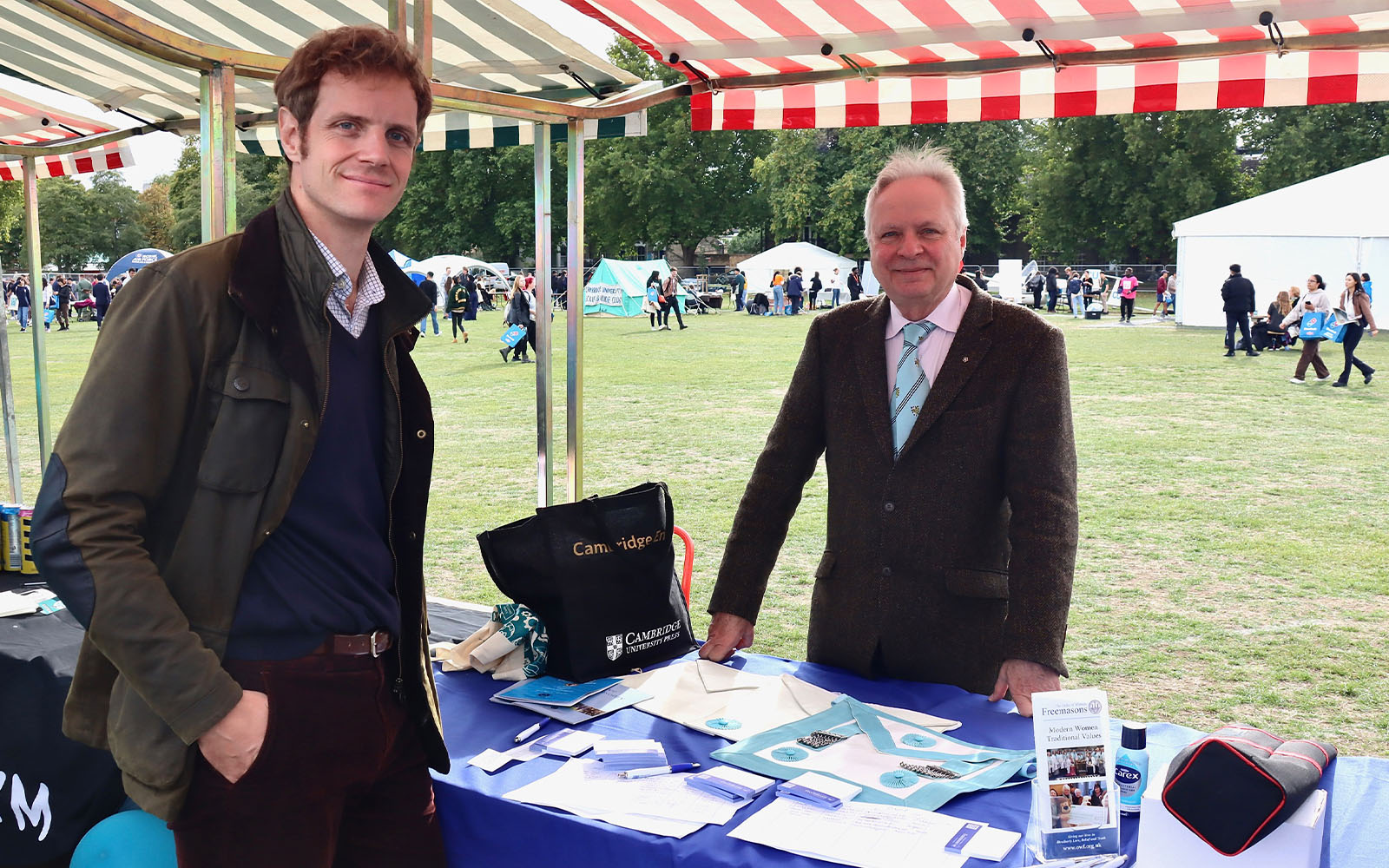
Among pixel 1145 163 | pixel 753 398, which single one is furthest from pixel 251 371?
pixel 1145 163

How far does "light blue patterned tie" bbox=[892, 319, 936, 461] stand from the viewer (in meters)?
2.35

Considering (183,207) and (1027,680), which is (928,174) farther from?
(183,207)

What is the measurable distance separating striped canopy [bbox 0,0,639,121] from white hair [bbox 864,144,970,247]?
1293 millimetres

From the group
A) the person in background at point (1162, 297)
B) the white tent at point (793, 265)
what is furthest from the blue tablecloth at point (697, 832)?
the white tent at point (793, 265)

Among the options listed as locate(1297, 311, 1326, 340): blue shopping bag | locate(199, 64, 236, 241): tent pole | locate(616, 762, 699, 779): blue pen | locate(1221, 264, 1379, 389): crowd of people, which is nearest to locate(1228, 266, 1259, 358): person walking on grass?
locate(1221, 264, 1379, 389): crowd of people

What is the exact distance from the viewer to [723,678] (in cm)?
236

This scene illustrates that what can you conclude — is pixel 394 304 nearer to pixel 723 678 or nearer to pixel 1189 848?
pixel 723 678

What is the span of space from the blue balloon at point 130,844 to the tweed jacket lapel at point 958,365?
1664mm

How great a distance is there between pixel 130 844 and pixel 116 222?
82.8 m

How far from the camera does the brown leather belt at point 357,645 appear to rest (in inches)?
61.0

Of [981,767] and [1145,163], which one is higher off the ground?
[1145,163]

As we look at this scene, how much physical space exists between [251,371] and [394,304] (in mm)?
286

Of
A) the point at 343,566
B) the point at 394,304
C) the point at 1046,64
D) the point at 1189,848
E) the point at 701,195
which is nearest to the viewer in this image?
the point at 1189,848

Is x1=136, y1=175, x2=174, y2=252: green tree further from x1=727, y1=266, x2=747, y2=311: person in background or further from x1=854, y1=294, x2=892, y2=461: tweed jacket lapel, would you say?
x1=854, y1=294, x2=892, y2=461: tweed jacket lapel
